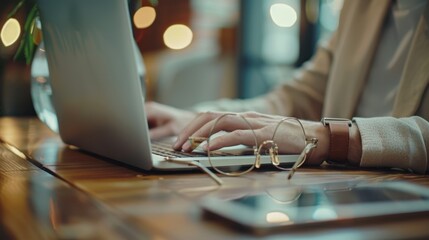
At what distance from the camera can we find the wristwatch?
32.6 inches

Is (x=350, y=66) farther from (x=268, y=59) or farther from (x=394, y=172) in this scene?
(x=268, y=59)

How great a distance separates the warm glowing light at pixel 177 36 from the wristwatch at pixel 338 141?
3592 millimetres

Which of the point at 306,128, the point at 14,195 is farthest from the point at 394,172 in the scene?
the point at 14,195

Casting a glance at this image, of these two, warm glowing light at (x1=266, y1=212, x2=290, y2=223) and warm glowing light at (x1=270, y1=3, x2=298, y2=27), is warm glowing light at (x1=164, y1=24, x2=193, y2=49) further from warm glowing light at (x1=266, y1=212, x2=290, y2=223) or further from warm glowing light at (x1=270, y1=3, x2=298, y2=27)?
warm glowing light at (x1=266, y1=212, x2=290, y2=223)

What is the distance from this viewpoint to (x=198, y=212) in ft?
1.63

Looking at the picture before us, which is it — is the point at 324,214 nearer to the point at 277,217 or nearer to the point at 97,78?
the point at 277,217

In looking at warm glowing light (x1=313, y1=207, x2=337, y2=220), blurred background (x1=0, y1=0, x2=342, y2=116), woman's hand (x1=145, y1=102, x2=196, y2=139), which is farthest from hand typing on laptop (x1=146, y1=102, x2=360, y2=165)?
blurred background (x1=0, y1=0, x2=342, y2=116)

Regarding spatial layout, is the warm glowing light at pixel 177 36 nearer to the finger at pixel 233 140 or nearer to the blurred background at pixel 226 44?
the blurred background at pixel 226 44

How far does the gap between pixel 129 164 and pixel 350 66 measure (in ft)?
2.43

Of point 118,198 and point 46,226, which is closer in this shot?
point 46,226

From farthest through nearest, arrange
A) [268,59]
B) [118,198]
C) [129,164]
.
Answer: [268,59] → [129,164] → [118,198]

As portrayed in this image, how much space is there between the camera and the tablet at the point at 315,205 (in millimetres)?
453

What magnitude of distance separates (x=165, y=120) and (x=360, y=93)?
0.46 metres

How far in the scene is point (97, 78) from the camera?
790 millimetres
